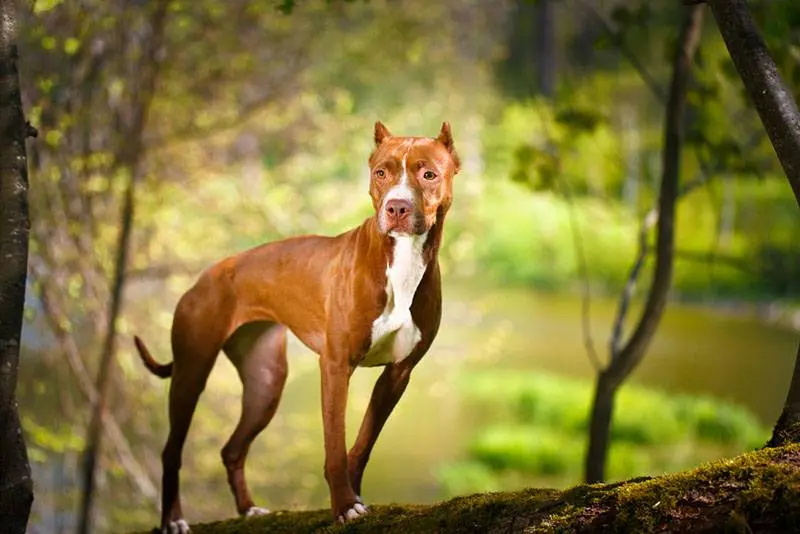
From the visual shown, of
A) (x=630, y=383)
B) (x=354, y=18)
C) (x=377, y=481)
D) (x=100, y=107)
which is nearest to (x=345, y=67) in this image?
(x=354, y=18)

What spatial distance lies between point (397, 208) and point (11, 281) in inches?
37.2

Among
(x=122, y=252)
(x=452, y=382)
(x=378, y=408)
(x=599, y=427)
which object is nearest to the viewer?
(x=378, y=408)

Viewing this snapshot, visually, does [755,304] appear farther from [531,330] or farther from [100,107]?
[100,107]

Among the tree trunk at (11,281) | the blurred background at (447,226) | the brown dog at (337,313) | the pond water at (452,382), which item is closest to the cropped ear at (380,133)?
the brown dog at (337,313)

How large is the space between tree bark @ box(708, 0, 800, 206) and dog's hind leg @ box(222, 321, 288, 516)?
146 centimetres

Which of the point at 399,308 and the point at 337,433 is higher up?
the point at 399,308

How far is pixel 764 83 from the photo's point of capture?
2252 millimetres

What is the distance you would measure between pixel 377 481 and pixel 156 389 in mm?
2501

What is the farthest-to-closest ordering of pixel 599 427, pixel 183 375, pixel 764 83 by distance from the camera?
pixel 599 427, pixel 183 375, pixel 764 83

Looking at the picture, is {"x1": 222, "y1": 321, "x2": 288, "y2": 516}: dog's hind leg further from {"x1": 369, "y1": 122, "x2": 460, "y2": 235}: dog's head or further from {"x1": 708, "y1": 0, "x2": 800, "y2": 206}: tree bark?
{"x1": 708, "y1": 0, "x2": 800, "y2": 206}: tree bark

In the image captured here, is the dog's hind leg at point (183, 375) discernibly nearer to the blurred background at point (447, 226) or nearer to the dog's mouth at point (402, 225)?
the dog's mouth at point (402, 225)

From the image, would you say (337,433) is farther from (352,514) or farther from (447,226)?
(447,226)

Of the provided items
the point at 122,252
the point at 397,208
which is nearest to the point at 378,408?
the point at 397,208

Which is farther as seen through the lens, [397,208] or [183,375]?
[183,375]
